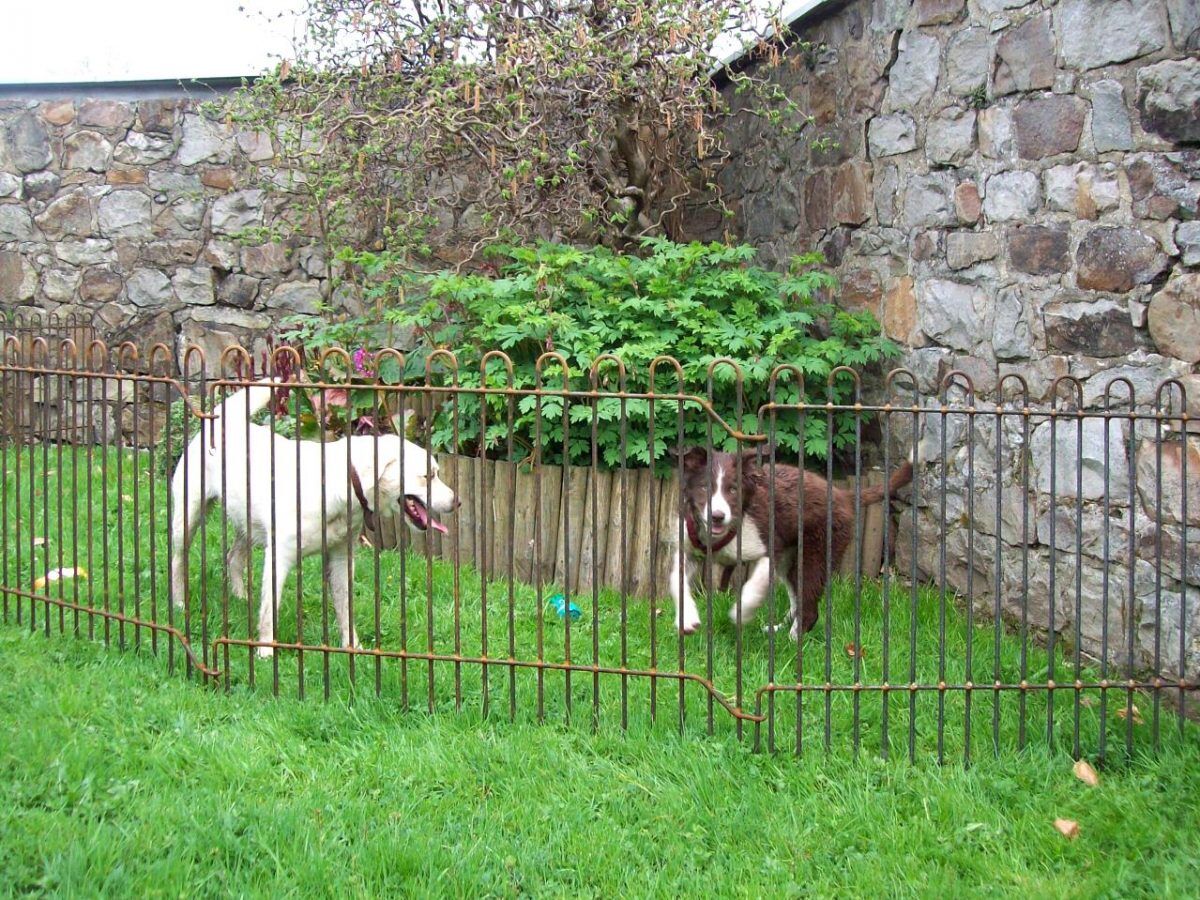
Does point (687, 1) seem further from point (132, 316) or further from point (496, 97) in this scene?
point (132, 316)

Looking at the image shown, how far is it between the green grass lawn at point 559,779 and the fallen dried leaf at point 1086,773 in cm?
7

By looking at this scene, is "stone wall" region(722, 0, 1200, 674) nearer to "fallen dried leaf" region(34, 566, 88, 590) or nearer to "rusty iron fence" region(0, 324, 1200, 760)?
"rusty iron fence" region(0, 324, 1200, 760)

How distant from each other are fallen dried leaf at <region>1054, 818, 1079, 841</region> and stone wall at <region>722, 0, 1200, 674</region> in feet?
2.79

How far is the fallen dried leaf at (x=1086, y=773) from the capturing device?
4.05m

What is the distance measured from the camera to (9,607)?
19.4 feet

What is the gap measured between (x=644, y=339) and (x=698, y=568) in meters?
1.41

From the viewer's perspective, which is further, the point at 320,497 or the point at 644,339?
the point at 644,339

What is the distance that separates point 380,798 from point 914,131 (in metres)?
4.51

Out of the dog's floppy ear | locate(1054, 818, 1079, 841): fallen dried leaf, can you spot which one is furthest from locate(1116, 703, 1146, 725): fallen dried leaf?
the dog's floppy ear

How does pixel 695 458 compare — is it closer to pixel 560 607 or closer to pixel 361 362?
pixel 560 607

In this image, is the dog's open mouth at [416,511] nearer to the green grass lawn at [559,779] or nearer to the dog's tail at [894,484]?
the green grass lawn at [559,779]

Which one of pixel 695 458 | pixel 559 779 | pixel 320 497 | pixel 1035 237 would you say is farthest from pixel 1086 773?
pixel 320 497

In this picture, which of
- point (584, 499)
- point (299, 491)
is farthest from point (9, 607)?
point (584, 499)

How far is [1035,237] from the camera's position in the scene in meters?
5.40
